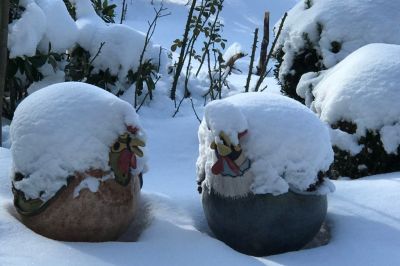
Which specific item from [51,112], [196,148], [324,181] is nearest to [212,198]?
[324,181]

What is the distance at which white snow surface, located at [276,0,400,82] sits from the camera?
409 centimetres

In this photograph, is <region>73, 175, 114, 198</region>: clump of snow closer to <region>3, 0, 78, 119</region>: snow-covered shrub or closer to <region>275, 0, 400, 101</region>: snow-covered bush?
<region>3, 0, 78, 119</region>: snow-covered shrub

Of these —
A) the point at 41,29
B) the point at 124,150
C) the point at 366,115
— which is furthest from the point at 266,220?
the point at 41,29

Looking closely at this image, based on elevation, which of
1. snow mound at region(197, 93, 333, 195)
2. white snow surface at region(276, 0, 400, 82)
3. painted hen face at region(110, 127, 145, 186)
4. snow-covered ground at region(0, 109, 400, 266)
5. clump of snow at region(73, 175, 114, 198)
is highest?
white snow surface at region(276, 0, 400, 82)

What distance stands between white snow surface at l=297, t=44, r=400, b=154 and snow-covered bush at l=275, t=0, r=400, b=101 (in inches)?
27.6

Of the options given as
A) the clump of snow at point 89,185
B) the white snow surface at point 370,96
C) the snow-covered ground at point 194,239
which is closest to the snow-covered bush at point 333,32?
the white snow surface at point 370,96

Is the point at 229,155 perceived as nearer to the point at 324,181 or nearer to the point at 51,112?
the point at 324,181

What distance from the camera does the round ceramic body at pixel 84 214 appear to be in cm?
214

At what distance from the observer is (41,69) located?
4.16 metres

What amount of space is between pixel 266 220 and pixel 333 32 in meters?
2.31

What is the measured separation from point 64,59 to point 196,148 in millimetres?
1386

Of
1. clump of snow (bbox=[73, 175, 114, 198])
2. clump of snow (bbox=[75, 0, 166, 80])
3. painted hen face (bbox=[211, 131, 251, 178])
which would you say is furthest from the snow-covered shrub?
painted hen face (bbox=[211, 131, 251, 178])

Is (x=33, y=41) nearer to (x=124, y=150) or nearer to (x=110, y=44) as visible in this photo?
(x=110, y=44)

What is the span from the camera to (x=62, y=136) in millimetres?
2131
